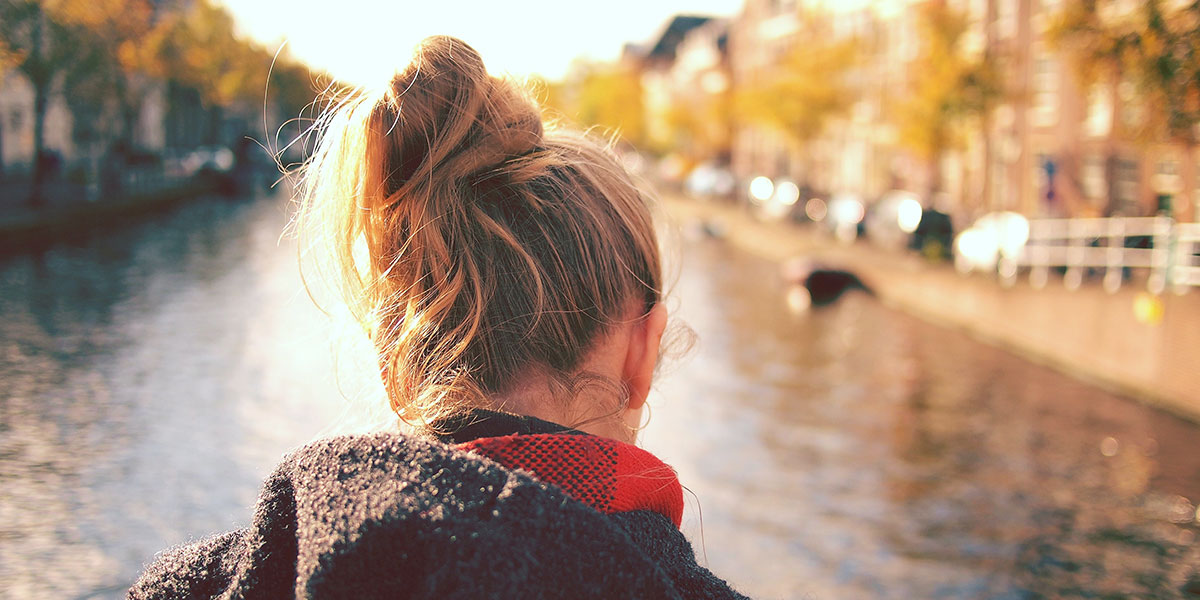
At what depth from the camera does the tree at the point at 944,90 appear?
26.2 metres

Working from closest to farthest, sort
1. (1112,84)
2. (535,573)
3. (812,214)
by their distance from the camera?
(535,573)
(1112,84)
(812,214)

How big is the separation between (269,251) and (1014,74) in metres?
19.9

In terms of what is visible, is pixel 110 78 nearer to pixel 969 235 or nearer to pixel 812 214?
pixel 969 235

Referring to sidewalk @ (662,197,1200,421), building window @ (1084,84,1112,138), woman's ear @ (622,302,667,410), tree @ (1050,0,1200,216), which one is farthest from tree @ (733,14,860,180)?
woman's ear @ (622,302,667,410)

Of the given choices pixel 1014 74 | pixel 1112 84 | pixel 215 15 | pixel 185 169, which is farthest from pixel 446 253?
pixel 215 15

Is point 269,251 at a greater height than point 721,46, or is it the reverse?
point 721,46

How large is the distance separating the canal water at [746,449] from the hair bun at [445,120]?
55cm

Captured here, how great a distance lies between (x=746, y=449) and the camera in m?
11.9

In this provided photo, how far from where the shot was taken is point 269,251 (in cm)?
2391

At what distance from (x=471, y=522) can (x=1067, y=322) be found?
16.4m

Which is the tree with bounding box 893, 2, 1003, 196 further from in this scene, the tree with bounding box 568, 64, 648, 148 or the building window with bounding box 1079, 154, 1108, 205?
the tree with bounding box 568, 64, 648, 148

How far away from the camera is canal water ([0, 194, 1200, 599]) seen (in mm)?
7047

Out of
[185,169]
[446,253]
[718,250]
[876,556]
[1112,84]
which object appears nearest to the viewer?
[446,253]

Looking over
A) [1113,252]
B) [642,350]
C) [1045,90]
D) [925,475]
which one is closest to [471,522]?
[642,350]
